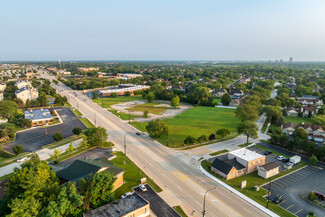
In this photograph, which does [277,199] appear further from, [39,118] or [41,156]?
[39,118]

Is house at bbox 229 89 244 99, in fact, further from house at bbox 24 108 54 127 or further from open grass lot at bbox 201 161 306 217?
house at bbox 24 108 54 127

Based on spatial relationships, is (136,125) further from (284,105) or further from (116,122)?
(284,105)

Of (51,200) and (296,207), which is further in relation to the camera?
(296,207)

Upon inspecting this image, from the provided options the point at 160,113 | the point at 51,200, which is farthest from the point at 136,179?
the point at 160,113

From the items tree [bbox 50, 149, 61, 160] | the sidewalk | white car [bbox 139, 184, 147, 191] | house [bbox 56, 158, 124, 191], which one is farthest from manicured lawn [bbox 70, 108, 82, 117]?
the sidewalk

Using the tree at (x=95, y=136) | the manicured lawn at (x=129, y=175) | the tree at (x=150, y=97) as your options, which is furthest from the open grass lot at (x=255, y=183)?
the tree at (x=150, y=97)

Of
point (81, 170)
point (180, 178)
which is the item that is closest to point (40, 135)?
point (81, 170)
